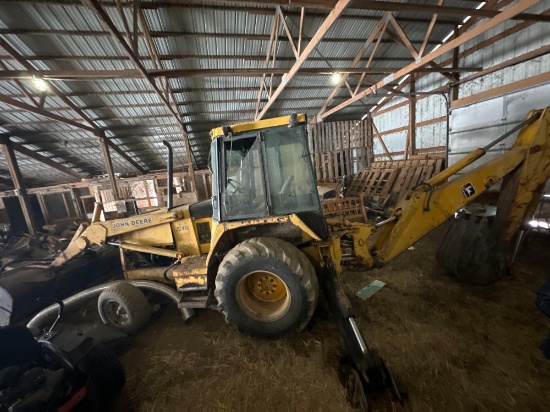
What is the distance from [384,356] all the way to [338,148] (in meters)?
11.0

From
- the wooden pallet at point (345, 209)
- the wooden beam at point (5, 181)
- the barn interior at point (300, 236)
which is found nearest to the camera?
the barn interior at point (300, 236)

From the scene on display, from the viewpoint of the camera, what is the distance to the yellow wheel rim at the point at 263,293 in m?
2.87

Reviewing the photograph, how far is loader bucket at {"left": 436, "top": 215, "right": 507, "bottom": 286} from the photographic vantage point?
344 cm

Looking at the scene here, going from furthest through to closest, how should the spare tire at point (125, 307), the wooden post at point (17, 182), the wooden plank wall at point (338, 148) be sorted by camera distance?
the wooden plank wall at point (338, 148)
the wooden post at point (17, 182)
the spare tire at point (125, 307)

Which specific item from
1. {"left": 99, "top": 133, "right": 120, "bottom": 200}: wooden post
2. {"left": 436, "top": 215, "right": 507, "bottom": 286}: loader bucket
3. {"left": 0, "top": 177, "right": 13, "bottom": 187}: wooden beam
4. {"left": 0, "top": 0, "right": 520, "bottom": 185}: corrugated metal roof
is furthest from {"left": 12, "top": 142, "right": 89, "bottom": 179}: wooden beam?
{"left": 436, "top": 215, "right": 507, "bottom": 286}: loader bucket

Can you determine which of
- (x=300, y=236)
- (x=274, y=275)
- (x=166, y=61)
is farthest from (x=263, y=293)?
(x=166, y=61)

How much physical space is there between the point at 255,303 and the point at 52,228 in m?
10.3

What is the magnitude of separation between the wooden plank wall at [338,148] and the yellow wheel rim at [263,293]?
32.5 feet

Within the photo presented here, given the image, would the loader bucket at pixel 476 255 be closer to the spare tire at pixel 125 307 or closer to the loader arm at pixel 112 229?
the loader arm at pixel 112 229

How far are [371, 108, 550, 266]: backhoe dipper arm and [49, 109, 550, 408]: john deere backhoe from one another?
0.5 inches

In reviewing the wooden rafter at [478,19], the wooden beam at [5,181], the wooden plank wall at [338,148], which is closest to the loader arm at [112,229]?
the wooden rafter at [478,19]

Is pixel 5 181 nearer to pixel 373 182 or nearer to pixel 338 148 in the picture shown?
pixel 338 148

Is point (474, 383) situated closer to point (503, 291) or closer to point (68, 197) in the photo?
point (503, 291)

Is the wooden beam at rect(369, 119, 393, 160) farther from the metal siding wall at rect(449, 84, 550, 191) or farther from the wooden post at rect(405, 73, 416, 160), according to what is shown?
the metal siding wall at rect(449, 84, 550, 191)
